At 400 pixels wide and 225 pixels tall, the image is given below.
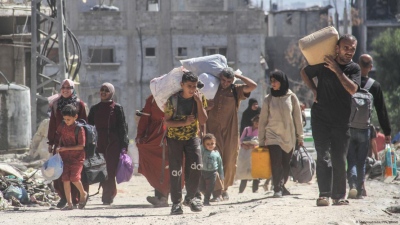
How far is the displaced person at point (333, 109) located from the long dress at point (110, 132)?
367 cm

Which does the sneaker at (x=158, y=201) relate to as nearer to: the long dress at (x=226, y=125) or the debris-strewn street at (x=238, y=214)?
the debris-strewn street at (x=238, y=214)

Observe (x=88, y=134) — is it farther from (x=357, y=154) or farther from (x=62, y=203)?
(x=357, y=154)

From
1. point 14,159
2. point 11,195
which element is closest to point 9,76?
point 14,159

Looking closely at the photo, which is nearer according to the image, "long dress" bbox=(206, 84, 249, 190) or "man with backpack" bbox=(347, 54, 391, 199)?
"man with backpack" bbox=(347, 54, 391, 199)

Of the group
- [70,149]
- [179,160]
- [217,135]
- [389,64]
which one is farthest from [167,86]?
[389,64]

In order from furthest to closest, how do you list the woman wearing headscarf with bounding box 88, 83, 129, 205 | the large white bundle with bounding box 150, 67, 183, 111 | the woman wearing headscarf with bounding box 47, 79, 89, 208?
the woman wearing headscarf with bounding box 88, 83, 129, 205
the woman wearing headscarf with bounding box 47, 79, 89, 208
the large white bundle with bounding box 150, 67, 183, 111

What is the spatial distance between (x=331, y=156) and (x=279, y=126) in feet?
8.34

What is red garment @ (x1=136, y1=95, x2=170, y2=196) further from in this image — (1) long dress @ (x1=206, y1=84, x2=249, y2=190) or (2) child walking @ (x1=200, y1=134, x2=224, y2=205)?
(1) long dress @ (x1=206, y1=84, x2=249, y2=190)

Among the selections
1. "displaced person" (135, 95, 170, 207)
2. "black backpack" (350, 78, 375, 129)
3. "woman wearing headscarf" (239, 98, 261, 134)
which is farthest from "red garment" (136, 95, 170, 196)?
"woman wearing headscarf" (239, 98, 261, 134)

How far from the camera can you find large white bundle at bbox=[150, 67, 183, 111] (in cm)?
1127

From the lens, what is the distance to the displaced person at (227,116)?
13.4 meters

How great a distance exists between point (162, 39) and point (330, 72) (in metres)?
38.8

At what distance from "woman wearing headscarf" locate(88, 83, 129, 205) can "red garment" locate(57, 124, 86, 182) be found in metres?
1.41

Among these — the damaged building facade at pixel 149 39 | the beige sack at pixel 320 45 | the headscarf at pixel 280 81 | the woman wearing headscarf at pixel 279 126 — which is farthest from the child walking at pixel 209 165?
the damaged building facade at pixel 149 39
